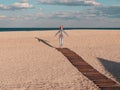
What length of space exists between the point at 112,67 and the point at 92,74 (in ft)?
9.62

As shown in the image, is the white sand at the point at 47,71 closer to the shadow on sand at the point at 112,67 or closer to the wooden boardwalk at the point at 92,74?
the shadow on sand at the point at 112,67

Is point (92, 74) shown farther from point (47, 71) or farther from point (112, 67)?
point (112, 67)

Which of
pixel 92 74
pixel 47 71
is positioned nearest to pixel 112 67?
pixel 92 74

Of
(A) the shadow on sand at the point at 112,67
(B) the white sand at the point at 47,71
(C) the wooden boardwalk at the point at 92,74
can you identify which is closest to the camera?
(C) the wooden boardwalk at the point at 92,74

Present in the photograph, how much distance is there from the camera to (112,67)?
17938 millimetres

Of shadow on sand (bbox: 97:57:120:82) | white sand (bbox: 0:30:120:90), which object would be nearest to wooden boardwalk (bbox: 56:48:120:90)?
white sand (bbox: 0:30:120:90)

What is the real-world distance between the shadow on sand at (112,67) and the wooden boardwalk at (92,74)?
0.83 m

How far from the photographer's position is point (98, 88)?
40.6 feet

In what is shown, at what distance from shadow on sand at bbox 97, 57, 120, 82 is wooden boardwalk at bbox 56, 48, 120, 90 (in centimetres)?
83

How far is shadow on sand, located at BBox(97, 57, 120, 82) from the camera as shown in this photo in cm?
1582

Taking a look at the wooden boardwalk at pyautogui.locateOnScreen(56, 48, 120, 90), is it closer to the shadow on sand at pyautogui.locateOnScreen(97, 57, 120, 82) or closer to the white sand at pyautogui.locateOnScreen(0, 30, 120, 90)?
the white sand at pyautogui.locateOnScreen(0, 30, 120, 90)

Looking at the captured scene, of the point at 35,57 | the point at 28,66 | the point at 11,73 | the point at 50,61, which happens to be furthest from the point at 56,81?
the point at 35,57

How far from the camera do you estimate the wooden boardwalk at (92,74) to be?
12.6m

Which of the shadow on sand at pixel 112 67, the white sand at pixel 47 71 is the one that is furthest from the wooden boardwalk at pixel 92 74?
the shadow on sand at pixel 112 67
